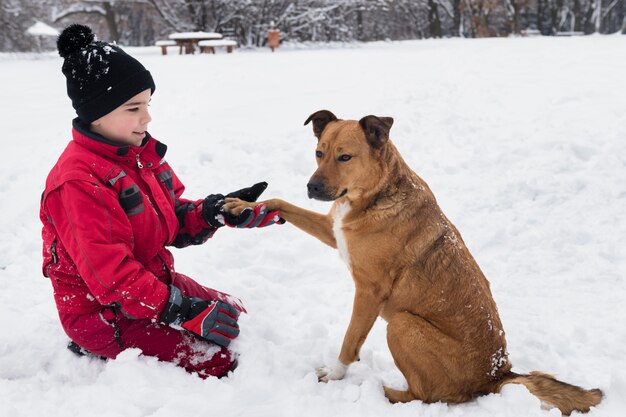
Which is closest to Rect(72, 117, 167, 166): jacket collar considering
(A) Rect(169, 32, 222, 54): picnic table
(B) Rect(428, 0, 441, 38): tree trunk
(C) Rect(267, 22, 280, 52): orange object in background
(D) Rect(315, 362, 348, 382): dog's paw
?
(D) Rect(315, 362, 348, 382): dog's paw

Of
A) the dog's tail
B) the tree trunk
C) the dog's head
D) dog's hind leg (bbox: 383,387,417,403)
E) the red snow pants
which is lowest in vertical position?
dog's hind leg (bbox: 383,387,417,403)

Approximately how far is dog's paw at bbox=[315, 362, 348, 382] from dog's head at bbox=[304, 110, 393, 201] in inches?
41.2

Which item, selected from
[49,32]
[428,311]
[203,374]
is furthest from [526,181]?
[49,32]

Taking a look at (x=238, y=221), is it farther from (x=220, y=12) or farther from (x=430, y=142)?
(x=220, y=12)

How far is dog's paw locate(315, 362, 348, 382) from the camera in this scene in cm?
294

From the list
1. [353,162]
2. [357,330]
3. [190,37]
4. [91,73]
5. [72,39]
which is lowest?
[357,330]

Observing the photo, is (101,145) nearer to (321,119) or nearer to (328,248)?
(321,119)

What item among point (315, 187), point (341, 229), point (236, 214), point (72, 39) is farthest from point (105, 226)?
point (341, 229)

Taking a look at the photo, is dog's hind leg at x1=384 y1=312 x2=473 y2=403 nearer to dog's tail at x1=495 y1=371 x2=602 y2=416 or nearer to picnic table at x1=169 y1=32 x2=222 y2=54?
dog's tail at x1=495 y1=371 x2=602 y2=416

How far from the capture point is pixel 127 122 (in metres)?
2.69

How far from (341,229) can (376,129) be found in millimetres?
687

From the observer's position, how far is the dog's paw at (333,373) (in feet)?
9.64

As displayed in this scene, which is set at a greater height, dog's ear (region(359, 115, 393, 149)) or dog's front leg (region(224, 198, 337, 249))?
dog's ear (region(359, 115, 393, 149))

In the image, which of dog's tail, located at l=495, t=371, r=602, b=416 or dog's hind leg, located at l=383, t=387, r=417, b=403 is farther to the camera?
dog's hind leg, located at l=383, t=387, r=417, b=403
